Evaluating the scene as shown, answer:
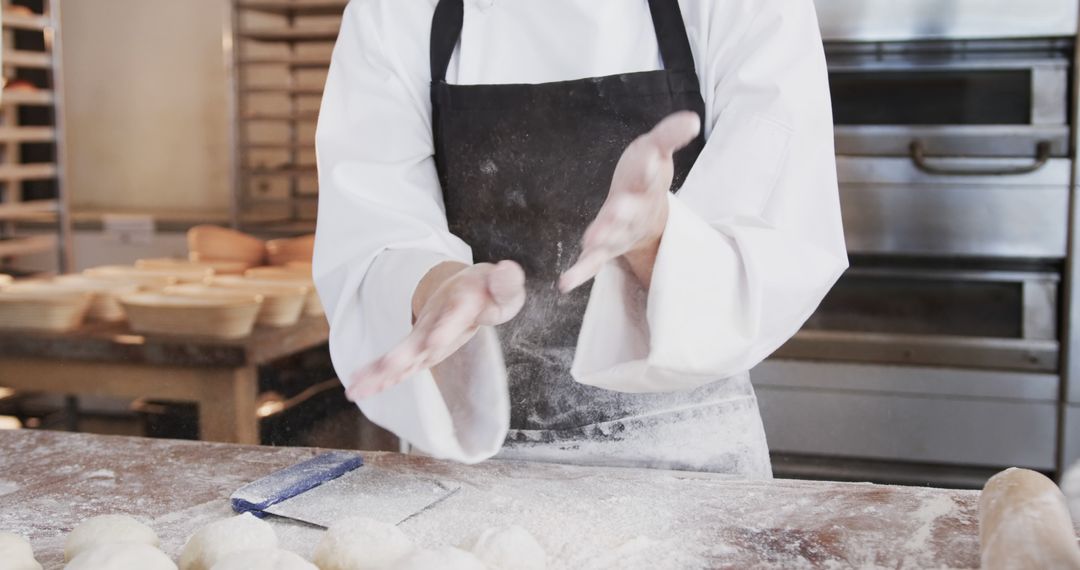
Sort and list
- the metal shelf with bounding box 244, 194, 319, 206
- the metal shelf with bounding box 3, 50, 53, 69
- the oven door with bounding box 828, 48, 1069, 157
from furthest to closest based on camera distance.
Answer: the metal shelf with bounding box 244, 194, 319, 206
the metal shelf with bounding box 3, 50, 53, 69
the oven door with bounding box 828, 48, 1069, 157

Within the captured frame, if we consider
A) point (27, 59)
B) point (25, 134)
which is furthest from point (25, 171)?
point (27, 59)

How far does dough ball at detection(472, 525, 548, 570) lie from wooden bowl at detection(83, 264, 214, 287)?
6.77ft

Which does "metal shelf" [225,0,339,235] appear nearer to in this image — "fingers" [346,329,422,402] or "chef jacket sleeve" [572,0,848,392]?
"chef jacket sleeve" [572,0,848,392]

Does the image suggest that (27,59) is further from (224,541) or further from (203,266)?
(224,541)

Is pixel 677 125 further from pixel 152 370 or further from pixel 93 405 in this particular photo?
pixel 93 405

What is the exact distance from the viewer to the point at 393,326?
120 centimetres

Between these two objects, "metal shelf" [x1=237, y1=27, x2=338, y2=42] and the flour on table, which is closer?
the flour on table

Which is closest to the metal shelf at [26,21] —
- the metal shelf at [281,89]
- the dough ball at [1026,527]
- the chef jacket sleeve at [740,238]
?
the metal shelf at [281,89]

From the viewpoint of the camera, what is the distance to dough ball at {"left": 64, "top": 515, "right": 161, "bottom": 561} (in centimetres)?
96

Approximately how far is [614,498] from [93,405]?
328 centimetres

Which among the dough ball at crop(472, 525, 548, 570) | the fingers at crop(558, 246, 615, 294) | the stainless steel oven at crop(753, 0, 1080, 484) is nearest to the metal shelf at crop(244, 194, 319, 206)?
the stainless steel oven at crop(753, 0, 1080, 484)

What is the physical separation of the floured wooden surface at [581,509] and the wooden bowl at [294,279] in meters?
1.23

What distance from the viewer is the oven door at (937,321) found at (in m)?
2.36

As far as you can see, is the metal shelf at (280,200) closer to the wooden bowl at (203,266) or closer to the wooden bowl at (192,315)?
the wooden bowl at (203,266)
